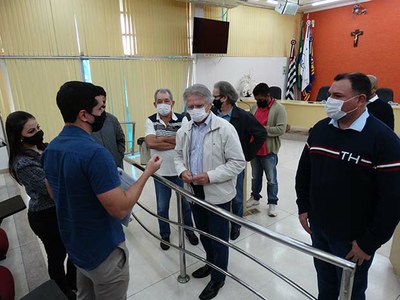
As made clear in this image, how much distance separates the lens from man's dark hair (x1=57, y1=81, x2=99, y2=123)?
3.35 ft

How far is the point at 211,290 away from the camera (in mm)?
1903

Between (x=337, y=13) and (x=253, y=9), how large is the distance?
225 cm

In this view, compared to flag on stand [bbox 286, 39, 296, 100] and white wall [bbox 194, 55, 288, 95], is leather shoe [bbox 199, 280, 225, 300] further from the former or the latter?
flag on stand [bbox 286, 39, 296, 100]

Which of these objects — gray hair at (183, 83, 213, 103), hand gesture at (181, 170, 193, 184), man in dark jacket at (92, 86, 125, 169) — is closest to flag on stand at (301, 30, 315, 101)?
man in dark jacket at (92, 86, 125, 169)

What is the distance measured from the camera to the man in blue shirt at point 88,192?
3.27 feet

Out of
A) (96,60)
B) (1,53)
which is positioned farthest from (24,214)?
(96,60)

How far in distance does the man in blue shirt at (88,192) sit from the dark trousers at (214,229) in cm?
69

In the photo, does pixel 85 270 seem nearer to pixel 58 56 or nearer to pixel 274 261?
pixel 274 261

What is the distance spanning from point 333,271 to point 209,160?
0.93 m

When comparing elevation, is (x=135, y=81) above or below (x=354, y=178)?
above

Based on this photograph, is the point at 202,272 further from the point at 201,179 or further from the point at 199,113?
the point at 199,113

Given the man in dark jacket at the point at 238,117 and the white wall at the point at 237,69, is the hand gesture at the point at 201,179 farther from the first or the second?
the white wall at the point at 237,69

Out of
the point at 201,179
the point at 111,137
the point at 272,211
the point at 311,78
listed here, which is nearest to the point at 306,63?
the point at 311,78

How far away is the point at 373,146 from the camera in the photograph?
1140 millimetres
